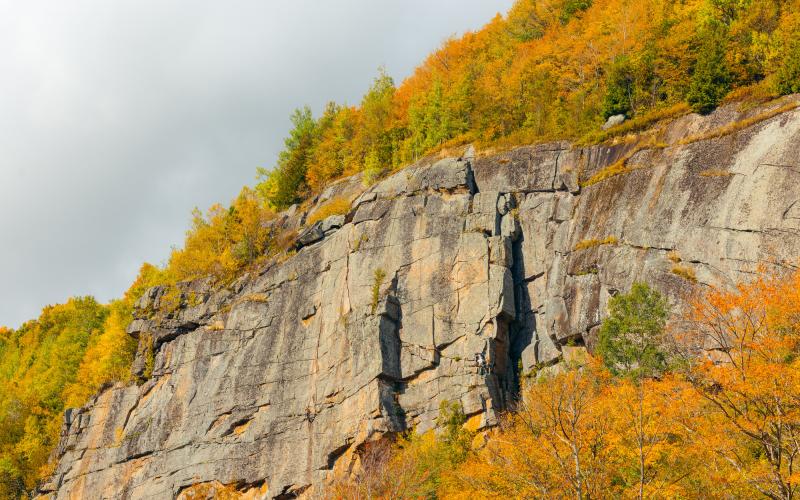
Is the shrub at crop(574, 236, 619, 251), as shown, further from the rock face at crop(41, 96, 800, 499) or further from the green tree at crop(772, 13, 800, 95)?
the green tree at crop(772, 13, 800, 95)

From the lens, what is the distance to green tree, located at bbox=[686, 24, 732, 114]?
145 feet

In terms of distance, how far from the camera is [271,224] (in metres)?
64.5

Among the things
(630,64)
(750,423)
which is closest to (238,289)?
(630,64)

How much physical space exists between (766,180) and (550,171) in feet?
44.7

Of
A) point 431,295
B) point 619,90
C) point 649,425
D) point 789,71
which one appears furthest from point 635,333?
point 619,90

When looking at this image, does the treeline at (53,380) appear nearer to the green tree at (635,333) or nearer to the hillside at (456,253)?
the hillside at (456,253)

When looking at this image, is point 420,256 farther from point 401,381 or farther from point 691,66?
point 691,66

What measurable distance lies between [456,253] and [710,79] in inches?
666

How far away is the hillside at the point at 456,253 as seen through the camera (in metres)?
40.2

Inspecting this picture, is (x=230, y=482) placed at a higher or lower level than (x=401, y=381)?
lower

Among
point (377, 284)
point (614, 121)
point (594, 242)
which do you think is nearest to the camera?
point (594, 242)

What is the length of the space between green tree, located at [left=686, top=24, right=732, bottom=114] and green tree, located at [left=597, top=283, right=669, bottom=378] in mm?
13316

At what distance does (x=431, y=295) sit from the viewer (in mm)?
46375

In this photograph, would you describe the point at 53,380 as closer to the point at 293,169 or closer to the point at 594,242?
the point at 293,169
